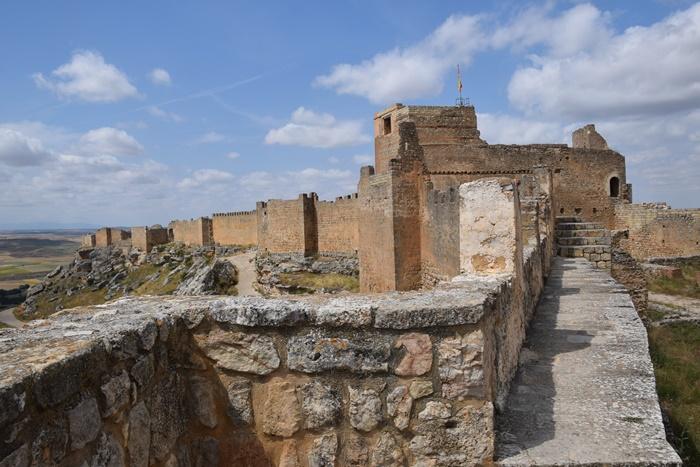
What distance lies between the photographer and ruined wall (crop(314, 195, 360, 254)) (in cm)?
2402

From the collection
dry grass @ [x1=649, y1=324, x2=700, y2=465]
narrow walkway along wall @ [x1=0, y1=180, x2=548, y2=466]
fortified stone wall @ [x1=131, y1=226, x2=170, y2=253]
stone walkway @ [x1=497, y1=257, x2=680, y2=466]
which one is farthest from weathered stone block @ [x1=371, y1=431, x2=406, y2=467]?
fortified stone wall @ [x1=131, y1=226, x2=170, y2=253]


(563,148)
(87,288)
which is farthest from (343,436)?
(87,288)

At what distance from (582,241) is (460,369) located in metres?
11.0

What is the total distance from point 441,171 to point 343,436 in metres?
18.8

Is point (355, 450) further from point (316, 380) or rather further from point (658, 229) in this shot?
point (658, 229)

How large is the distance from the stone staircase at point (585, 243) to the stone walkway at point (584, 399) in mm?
5853

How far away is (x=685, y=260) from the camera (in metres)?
18.5

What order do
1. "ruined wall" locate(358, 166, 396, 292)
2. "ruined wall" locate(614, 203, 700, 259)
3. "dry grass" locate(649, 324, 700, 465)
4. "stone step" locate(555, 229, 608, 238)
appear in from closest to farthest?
"dry grass" locate(649, 324, 700, 465)
"stone step" locate(555, 229, 608, 238)
"ruined wall" locate(358, 166, 396, 292)
"ruined wall" locate(614, 203, 700, 259)

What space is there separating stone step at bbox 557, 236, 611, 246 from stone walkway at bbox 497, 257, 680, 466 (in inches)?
266

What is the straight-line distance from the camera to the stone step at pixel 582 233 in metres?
12.5

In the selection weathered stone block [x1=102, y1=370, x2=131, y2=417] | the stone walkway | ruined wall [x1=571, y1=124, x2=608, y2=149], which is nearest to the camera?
weathered stone block [x1=102, y1=370, x2=131, y2=417]

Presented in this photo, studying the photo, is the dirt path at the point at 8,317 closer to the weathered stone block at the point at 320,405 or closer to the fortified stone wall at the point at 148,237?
the fortified stone wall at the point at 148,237

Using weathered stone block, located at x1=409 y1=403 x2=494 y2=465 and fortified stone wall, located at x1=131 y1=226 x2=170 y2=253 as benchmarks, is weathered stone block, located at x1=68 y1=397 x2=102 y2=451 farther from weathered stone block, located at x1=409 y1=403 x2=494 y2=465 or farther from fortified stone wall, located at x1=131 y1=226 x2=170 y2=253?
fortified stone wall, located at x1=131 y1=226 x2=170 y2=253

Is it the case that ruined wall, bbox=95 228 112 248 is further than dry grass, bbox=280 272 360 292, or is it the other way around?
ruined wall, bbox=95 228 112 248
